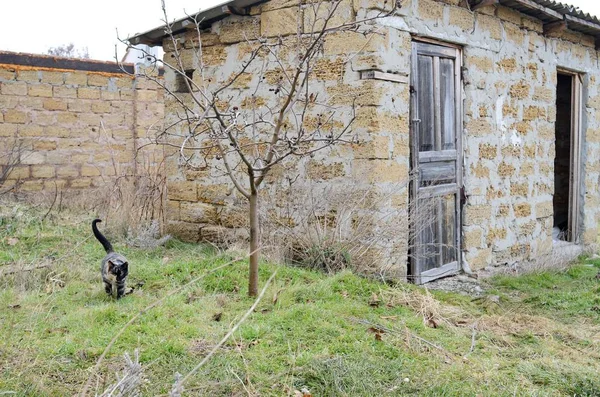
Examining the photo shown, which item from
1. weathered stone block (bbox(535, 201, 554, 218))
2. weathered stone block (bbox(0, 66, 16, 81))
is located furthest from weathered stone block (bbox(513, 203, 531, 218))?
weathered stone block (bbox(0, 66, 16, 81))

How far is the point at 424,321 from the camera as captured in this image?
5.00 metres

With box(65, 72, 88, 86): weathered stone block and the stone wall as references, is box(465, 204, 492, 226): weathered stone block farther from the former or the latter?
box(65, 72, 88, 86): weathered stone block

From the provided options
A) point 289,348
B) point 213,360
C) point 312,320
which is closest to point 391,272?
point 312,320

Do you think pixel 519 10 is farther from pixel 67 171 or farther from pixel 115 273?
pixel 67 171

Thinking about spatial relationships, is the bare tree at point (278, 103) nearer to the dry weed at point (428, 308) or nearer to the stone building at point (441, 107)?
the stone building at point (441, 107)

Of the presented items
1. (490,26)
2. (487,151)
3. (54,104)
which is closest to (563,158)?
(487,151)

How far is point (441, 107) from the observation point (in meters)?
7.20

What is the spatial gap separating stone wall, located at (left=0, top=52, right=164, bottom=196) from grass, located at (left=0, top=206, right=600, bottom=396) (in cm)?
419

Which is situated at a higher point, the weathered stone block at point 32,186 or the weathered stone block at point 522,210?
the weathered stone block at point 32,186

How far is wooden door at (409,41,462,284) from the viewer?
6754 millimetres

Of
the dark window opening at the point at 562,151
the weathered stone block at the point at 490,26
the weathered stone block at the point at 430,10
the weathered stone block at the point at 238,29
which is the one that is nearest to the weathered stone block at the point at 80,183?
the weathered stone block at the point at 238,29

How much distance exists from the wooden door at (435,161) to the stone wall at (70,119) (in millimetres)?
5208

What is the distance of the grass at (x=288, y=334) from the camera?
3.75 meters

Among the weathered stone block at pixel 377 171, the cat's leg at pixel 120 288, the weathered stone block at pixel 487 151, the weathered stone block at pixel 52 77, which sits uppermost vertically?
the weathered stone block at pixel 52 77
